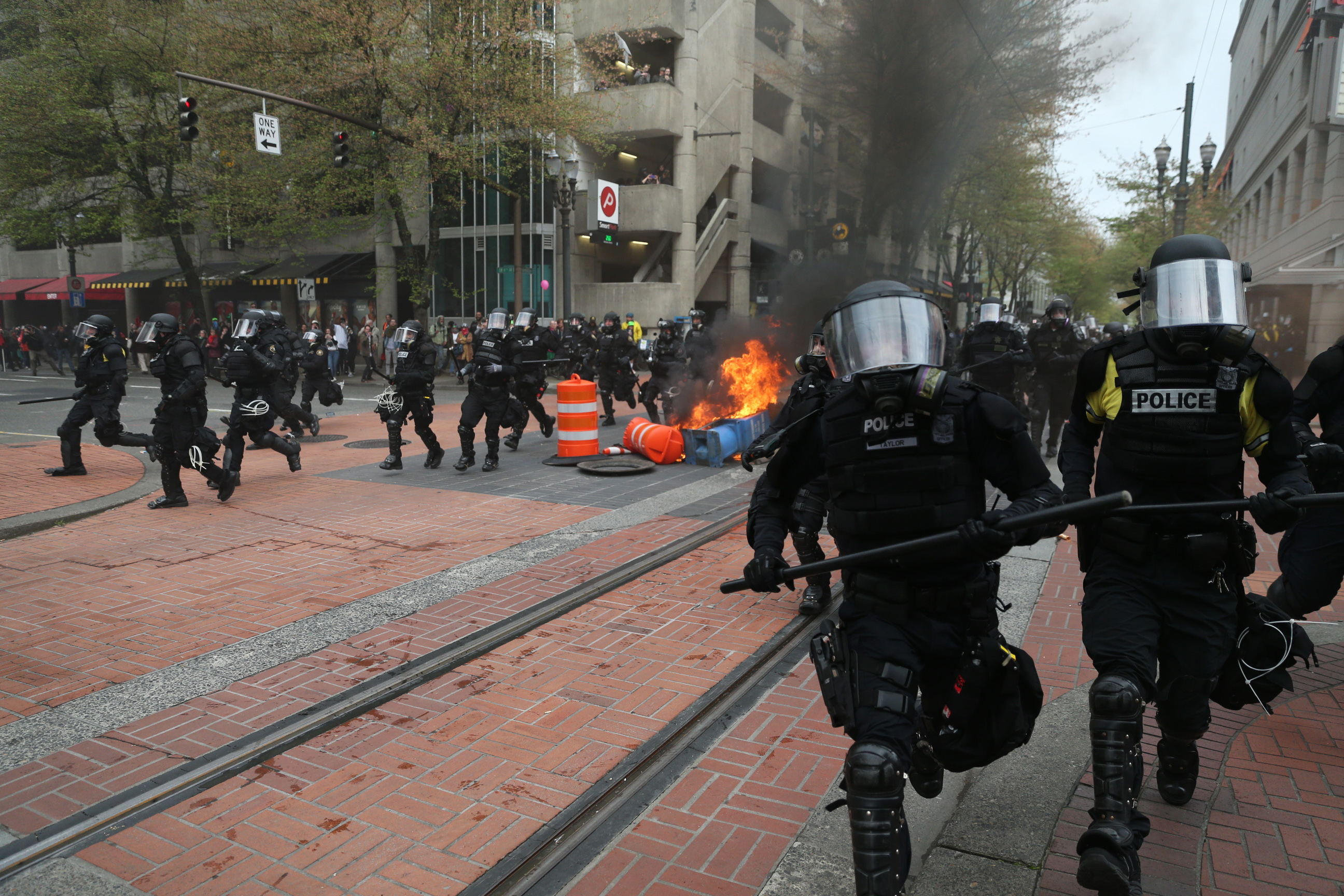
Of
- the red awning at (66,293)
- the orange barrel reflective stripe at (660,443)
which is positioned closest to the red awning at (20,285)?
the red awning at (66,293)

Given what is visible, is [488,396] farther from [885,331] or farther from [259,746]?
[885,331]

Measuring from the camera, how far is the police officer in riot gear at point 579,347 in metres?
16.1

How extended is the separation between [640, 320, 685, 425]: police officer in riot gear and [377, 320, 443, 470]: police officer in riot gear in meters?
3.80

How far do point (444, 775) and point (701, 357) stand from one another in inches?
393

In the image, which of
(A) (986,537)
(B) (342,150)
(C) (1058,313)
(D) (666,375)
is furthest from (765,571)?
(B) (342,150)

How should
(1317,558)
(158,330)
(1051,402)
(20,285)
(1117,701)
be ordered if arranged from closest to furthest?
(1117,701) → (1317,558) → (158,330) → (1051,402) → (20,285)

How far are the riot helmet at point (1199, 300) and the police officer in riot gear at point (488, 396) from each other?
821 cm

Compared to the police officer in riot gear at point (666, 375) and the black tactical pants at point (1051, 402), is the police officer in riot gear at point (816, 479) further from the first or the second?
the police officer in riot gear at point (666, 375)

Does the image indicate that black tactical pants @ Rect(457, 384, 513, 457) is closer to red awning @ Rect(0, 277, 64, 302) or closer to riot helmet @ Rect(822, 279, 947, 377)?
riot helmet @ Rect(822, 279, 947, 377)

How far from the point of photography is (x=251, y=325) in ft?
31.8

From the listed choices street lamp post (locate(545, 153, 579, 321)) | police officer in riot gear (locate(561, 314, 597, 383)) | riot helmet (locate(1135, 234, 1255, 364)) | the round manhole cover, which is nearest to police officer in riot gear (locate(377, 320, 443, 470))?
the round manhole cover

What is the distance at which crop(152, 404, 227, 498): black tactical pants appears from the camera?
27.4ft

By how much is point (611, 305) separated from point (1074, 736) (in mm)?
28293

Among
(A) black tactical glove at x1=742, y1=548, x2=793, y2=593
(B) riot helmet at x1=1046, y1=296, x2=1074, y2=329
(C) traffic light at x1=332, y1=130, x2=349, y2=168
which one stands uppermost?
(C) traffic light at x1=332, y1=130, x2=349, y2=168
